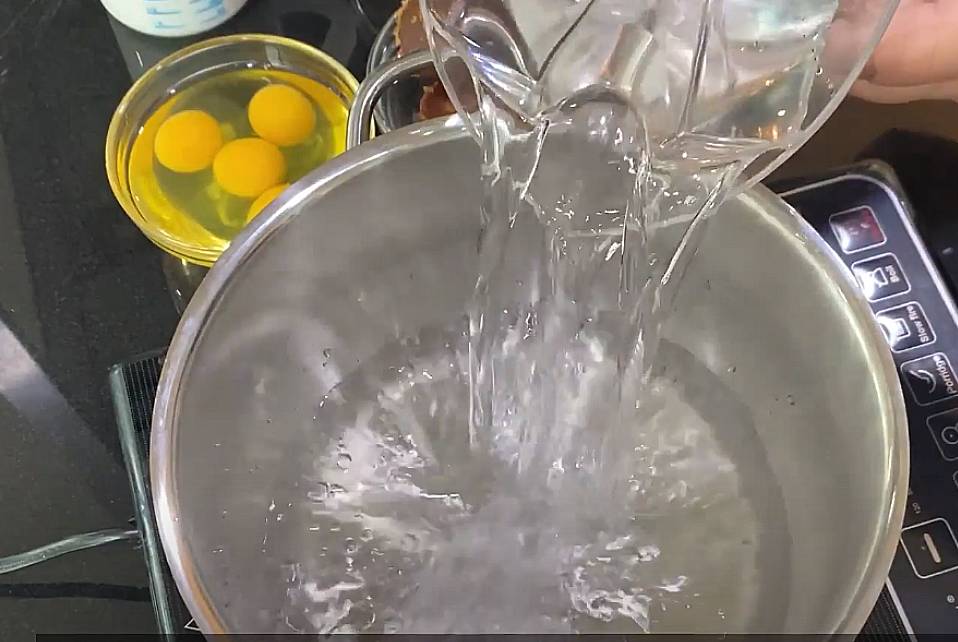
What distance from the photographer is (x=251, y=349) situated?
23.7 inches

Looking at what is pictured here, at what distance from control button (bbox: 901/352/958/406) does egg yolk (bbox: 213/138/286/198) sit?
40 cm

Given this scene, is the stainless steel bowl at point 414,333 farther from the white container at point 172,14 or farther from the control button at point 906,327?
the white container at point 172,14

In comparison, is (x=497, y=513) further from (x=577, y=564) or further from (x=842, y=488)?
(x=842, y=488)

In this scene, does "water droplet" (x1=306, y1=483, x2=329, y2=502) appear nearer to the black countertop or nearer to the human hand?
the black countertop

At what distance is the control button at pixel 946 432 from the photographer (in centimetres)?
62

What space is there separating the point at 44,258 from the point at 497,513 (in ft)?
1.08

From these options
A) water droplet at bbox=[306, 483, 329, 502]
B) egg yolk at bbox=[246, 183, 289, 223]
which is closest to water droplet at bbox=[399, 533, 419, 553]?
water droplet at bbox=[306, 483, 329, 502]

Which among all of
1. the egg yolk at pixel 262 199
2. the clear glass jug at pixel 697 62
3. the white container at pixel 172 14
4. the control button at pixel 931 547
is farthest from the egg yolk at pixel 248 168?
the control button at pixel 931 547

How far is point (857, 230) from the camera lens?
0.68m

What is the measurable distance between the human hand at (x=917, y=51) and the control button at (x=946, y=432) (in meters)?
0.21

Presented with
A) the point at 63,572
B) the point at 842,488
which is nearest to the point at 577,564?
the point at 842,488

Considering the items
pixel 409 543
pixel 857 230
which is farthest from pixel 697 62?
pixel 409 543

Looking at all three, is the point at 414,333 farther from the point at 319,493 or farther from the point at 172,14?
the point at 172,14

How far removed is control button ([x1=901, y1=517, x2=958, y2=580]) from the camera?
59 centimetres
